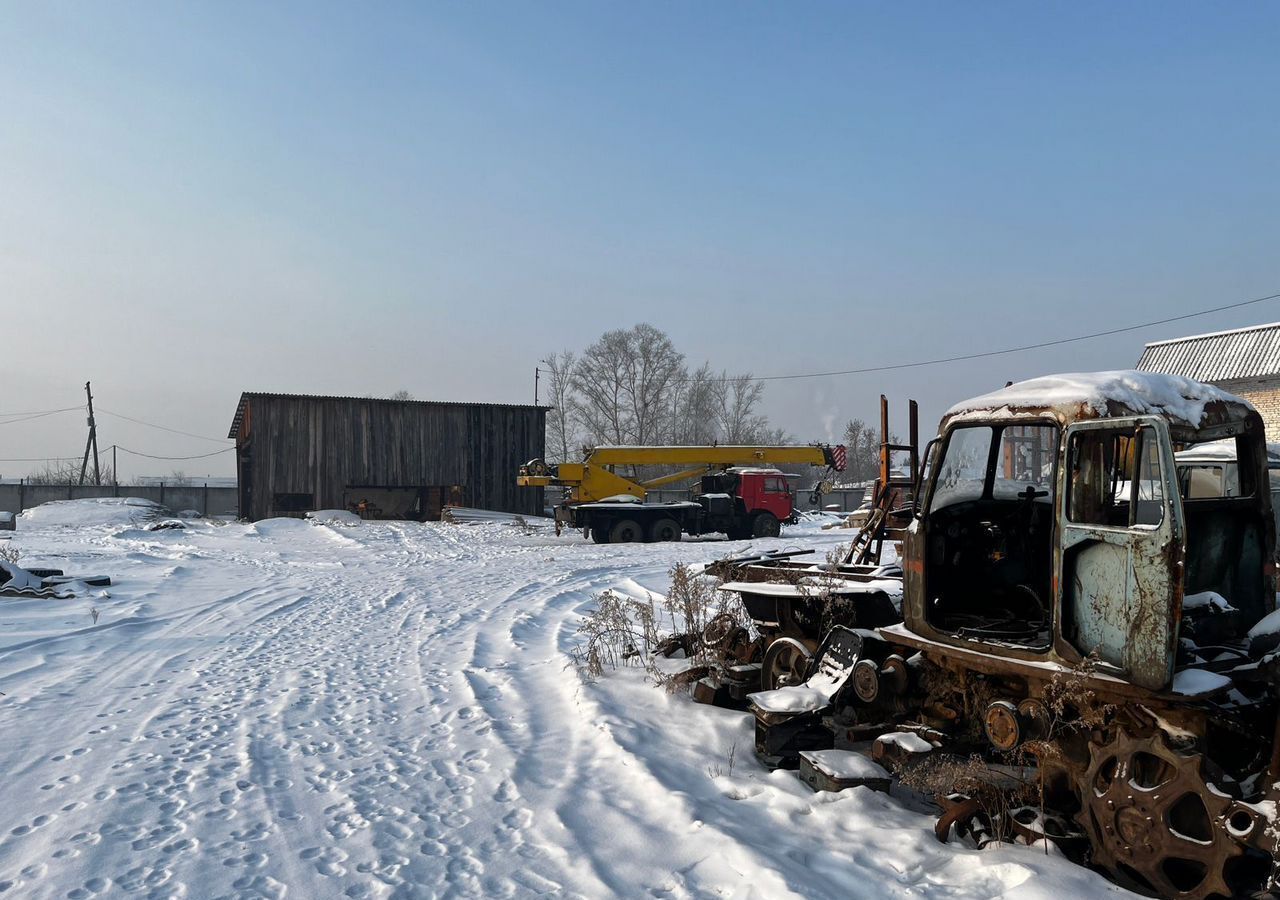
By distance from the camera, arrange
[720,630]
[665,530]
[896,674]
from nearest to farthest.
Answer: [896,674]
[720,630]
[665,530]

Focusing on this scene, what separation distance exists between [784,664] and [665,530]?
59.1 ft

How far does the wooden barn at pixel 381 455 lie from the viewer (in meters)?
33.2

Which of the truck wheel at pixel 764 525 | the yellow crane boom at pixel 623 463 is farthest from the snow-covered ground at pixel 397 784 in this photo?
the truck wheel at pixel 764 525

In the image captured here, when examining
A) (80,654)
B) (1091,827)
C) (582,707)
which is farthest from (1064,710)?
(80,654)

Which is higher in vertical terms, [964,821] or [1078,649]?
[1078,649]

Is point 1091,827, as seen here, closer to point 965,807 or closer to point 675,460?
point 965,807

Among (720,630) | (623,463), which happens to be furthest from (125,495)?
(720,630)

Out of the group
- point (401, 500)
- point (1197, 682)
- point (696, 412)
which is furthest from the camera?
point (696, 412)

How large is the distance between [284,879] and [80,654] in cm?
598

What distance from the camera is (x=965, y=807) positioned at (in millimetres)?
4191

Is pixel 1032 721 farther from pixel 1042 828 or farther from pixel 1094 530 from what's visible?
pixel 1094 530

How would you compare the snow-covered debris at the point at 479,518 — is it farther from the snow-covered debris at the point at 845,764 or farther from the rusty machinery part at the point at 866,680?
the snow-covered debris at the point at 845,764

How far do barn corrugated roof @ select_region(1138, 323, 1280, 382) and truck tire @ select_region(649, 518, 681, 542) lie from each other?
575 inches

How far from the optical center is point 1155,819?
3480mm
